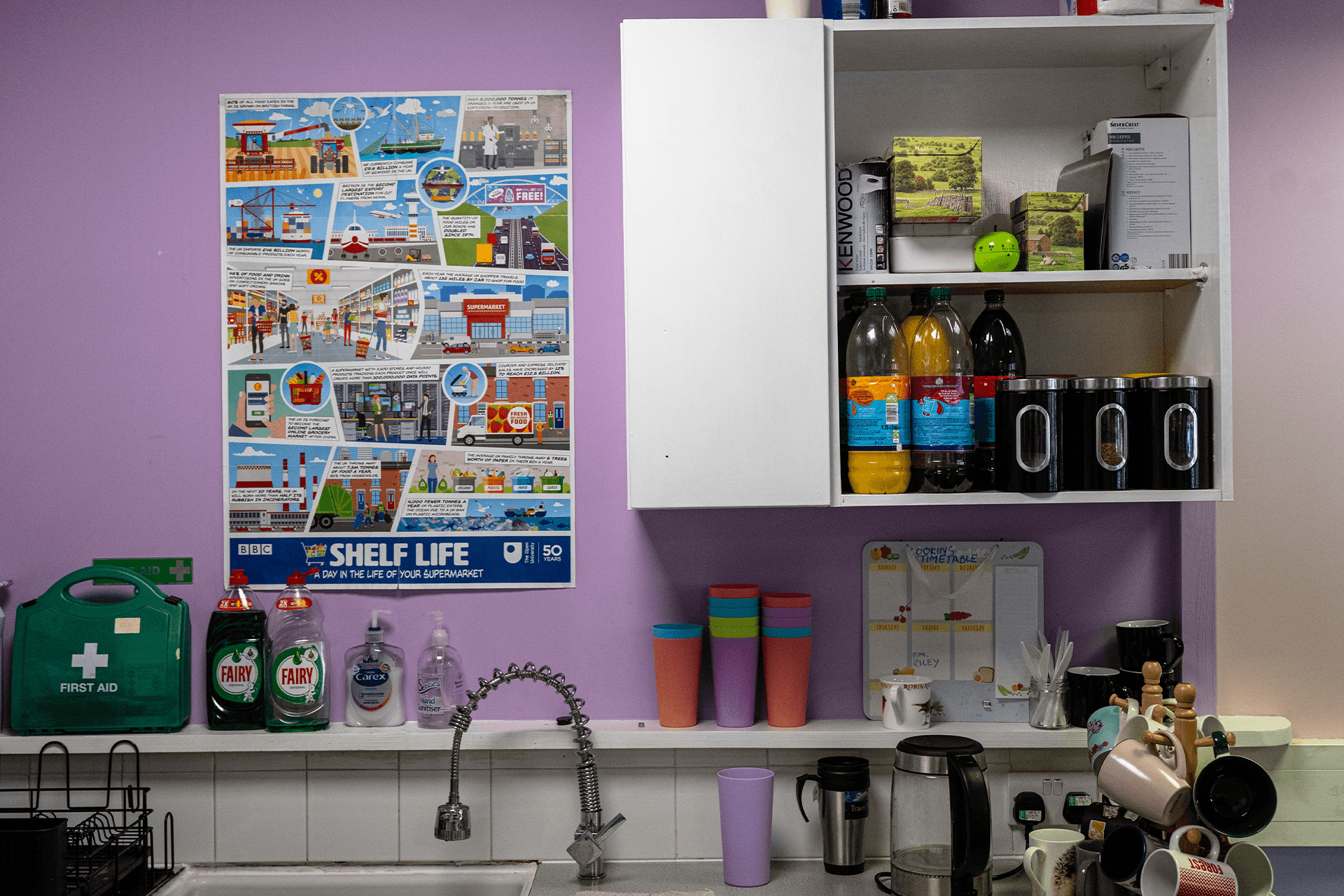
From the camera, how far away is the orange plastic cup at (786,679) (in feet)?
5.86

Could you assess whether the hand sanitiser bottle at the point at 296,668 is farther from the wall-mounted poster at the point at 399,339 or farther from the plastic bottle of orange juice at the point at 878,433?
the plastic bottle of orange juice at the point at 878,433

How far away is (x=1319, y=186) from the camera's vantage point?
1861mm

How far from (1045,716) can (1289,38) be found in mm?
1392

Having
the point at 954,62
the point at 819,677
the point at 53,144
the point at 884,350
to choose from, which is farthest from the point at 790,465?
the point at 53,144

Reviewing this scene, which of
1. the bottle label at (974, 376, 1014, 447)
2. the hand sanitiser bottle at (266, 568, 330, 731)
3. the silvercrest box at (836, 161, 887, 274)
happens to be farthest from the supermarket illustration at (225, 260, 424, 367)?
the bottle label at (974, 376, 1014, 447)

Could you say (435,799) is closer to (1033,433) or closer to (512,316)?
(512,316)

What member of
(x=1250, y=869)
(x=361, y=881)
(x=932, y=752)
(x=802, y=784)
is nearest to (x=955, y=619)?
(x=932, y=752)

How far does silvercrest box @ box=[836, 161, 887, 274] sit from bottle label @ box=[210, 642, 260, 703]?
1.32 m

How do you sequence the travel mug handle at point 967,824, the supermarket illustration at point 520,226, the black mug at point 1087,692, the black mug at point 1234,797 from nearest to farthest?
the black mug at point 1234,797
the travel mug handle at point 967,824
the black mug at point 1087,692
the supermarket illustration at point 520,226

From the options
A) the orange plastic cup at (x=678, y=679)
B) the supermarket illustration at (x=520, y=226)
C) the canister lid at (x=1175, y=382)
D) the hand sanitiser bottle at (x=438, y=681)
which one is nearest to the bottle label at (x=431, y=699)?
the hand sanitiser bottle at (x=438, y=681)

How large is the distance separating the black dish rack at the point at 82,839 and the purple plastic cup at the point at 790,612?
1173 millimetres

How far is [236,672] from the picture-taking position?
1.84m

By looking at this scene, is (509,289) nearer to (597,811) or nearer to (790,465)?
(790,465)

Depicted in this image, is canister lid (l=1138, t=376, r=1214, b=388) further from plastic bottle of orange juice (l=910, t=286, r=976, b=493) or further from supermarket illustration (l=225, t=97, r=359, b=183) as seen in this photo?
supermarket illustration (l=225, t=97, r=359, b=183)
